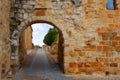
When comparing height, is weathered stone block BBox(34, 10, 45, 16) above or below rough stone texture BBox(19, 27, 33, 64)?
above

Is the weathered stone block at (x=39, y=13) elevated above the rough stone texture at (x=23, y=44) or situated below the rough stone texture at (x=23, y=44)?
above

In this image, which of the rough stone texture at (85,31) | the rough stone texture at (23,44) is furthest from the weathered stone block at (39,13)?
the rough stone texture at (23,44)

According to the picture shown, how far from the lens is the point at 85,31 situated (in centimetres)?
943

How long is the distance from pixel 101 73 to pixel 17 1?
4.33m

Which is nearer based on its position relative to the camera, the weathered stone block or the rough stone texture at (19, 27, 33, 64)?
the weathered stone block

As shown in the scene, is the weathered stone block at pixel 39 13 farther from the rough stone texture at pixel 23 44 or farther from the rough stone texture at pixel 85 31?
the rough stone texture at pixel 23 44

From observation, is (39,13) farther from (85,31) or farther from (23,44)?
(23,44)

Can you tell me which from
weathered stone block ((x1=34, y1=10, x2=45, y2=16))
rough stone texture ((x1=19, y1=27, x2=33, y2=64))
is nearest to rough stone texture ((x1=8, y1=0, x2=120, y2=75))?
weathered stone block ((x1=34, y1=10, x2=45, y2=16))

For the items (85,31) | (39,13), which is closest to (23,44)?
(39,13)

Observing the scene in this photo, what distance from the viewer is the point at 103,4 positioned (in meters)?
9.54

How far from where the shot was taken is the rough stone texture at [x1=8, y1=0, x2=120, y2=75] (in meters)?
9.31

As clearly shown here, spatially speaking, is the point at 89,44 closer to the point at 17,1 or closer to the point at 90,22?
the point at 90,22

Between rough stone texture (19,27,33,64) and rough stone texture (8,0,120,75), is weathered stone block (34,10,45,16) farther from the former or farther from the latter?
rough stone texture (19,27,33,64)

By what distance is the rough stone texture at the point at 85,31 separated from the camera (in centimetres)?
931
